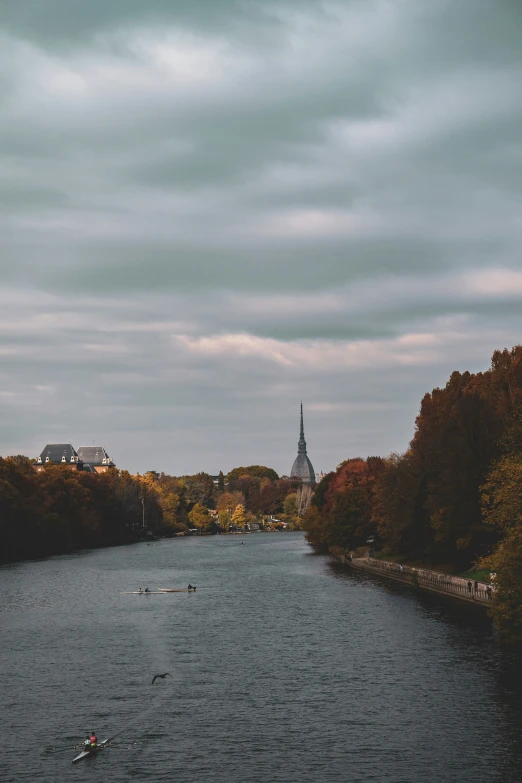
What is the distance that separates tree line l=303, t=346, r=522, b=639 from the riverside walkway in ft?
8.49

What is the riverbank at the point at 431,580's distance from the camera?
78256 millimetres

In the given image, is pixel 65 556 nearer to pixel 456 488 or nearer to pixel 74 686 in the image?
pixel 456 488

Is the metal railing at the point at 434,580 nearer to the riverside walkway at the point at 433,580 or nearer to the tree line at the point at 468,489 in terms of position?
the riverside walkway at the point at 433,580

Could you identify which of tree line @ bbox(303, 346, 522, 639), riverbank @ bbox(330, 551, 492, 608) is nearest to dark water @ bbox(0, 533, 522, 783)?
riverbank @ bbox(330, 551, 492, 608)

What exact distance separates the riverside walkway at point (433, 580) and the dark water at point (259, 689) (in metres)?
2.54

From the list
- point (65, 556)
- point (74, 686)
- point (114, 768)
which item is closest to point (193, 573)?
point (65, 556)

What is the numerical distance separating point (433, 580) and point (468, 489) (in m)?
12.3

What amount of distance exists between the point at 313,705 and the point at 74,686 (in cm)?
1456

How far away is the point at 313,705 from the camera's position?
4691cm

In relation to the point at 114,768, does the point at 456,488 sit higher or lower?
higher

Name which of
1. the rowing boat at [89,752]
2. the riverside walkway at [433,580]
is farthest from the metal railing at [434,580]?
the rowing boat at [89,752]

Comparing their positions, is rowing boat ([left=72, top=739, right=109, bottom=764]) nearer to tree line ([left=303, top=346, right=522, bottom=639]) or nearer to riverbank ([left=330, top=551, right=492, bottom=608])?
tree line ([left=303, top=346, right=522, bottom=639])

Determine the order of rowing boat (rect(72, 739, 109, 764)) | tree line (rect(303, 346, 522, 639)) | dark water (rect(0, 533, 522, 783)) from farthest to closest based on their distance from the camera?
1. tree line (rect(303, 346, 522, 639))
2. rowing boat (rect(72, 739, 109, 764))
3. dark water (rect(0, 533, 522, 783))

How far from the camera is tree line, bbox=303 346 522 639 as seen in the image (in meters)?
59.8
